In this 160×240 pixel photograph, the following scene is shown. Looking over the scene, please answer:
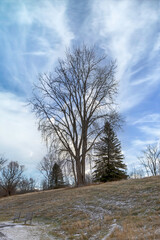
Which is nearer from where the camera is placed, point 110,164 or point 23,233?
point 23,233

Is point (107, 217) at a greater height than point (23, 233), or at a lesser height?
greater

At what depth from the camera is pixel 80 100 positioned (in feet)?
75.8

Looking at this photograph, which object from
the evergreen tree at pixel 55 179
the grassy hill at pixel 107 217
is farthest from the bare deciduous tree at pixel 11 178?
the grassy hill at pixel 107 217

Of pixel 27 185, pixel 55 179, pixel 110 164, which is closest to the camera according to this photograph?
pixel 110 164

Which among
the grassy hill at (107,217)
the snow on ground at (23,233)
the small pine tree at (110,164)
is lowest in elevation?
the snow on ground at (23,233)

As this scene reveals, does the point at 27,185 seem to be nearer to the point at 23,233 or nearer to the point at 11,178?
the point at 11,178

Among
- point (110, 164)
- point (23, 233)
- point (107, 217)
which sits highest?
point (110, 164)

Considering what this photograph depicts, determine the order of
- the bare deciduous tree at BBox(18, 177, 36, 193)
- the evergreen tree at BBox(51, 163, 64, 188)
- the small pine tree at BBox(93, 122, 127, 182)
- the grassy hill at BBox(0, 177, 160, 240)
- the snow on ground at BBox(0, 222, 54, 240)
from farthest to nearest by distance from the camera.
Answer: the bare deciduous tree at BBox(18, 177, 36, 193) → the evergreen tree at BBox(51, 163, 64, 188) → the small pine tree at BBox(93, 122, 127, 182) → the snow on ground at BBox(0, 222, 54, 240) → the grassy hill at BBox(0, 177, 160, 240)

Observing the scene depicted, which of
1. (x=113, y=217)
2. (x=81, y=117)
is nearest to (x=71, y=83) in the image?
(x=81, y=117)

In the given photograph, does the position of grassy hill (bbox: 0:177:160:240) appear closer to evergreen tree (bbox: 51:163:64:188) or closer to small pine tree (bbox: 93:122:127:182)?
small pine tree (bbox: 93:122:127:182)

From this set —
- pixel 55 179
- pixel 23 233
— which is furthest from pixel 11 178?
pixel 23 233

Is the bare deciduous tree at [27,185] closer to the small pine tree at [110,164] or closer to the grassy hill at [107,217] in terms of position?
the small pine tree at [110,164]

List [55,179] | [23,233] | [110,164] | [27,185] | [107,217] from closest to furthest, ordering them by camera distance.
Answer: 1. [23,233]
2. [107,217]
3. [110,164]
4. [55,179]
5. [27,185]

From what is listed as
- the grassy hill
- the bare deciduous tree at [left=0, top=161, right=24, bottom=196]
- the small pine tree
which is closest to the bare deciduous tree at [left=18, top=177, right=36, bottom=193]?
the bare deciduous tree at [left=0, top=161, right=24, bottom=196]
